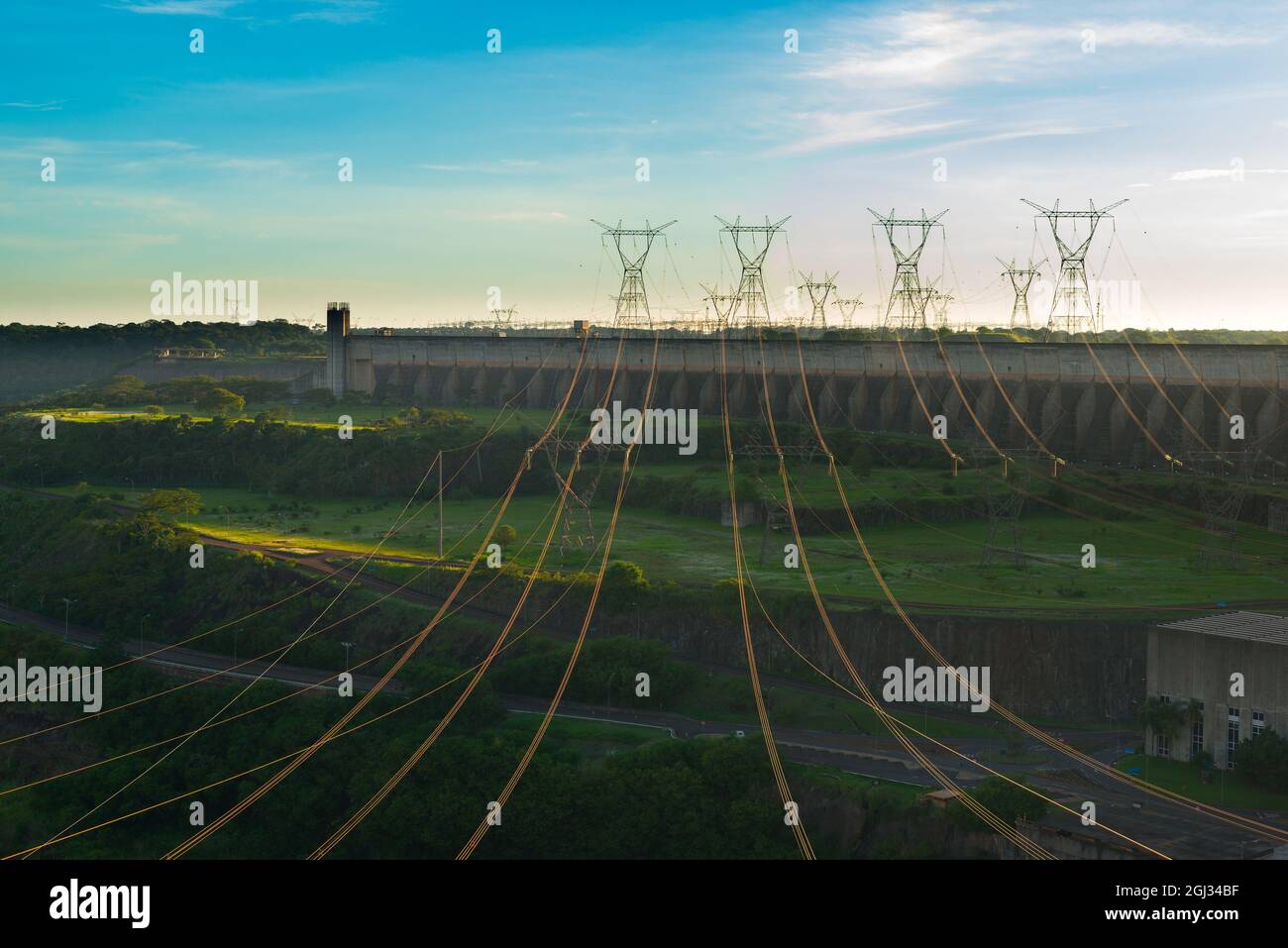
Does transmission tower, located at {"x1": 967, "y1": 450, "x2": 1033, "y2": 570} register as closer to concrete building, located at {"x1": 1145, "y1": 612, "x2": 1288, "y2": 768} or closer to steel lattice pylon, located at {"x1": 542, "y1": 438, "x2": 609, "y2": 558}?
concrete building, located at {"x1": 1145, "y1": 612, "x2": 1288, "y2": 768}

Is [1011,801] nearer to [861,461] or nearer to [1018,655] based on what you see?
[1018,655]

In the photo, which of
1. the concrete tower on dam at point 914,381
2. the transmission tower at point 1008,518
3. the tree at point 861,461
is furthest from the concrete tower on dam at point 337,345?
the transmission tower at point 1008,518

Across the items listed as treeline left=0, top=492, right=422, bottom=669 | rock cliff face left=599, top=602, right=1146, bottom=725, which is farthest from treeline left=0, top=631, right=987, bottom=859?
rock cliff face left=599, top=602, right=1146, bottom=725

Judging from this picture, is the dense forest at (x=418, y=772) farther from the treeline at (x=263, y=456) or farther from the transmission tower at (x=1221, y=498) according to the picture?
the transmission tower at (x=1221, y=498)

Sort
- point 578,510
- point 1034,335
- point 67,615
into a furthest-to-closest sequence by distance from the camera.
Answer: point 1034,335, point 578,510, point 67,615

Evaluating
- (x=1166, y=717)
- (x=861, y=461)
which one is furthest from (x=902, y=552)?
(x=1166, y=717)

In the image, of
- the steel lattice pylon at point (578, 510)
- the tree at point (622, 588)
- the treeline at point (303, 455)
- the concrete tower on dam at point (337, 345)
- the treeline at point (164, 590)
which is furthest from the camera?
the concrete tower on dam at point (337, 345)

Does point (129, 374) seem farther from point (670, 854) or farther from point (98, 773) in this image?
point (670, 854)
